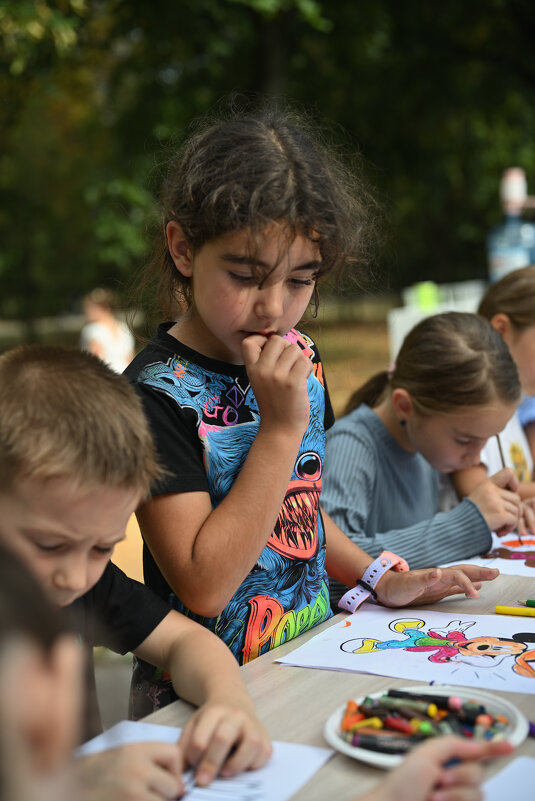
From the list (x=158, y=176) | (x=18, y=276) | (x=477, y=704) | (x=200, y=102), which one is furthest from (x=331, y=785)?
(x=18, y=276)

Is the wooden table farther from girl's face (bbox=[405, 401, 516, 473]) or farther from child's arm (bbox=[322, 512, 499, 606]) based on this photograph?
girl's face (bbox=[405, 401, 516, 473])

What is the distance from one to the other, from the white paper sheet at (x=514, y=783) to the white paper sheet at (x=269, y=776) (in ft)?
0.59

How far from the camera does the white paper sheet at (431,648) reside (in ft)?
4.01

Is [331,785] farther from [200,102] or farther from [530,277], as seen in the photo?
[200,102]

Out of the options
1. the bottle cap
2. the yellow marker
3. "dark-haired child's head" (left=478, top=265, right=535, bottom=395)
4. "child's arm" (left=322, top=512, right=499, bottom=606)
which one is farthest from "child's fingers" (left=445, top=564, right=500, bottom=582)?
the bottle cap

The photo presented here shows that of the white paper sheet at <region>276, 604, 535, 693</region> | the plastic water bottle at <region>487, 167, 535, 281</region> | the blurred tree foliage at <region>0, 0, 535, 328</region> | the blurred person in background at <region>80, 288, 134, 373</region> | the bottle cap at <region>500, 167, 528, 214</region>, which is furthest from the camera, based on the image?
the blurred tree foliage at <region>0, 0, 535, 328</region>

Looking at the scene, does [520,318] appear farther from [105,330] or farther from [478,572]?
[105,330]

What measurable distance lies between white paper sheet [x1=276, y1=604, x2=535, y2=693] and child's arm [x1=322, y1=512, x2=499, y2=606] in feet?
0.11

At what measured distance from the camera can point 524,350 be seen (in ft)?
9.27

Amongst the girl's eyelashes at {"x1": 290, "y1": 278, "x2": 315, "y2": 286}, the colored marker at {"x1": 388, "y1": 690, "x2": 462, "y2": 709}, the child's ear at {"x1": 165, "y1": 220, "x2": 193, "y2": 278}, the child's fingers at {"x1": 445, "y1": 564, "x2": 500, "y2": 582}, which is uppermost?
the child's ear at {"x1": 165, "y1": 220, "x2": 193, "y2": 278}

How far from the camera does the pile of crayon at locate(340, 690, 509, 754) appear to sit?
3.14 ft

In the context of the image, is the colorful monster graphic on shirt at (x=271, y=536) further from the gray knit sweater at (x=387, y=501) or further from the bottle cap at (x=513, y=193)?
the bottle cap at (x=513, y=193)

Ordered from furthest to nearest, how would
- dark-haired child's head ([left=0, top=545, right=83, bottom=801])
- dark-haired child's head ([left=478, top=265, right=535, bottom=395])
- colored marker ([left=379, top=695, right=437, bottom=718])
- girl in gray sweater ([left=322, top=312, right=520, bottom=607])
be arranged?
dark-haired child's head ([left=478, top=265, right=535, bottom=395]), girl in gray sweater ([left=322, top=312, right=520, bottom=607]), colored marker ([left=379, top=695, right=437, bottom=718]), dark-haired child's head ([left=0, top=545, right=83, bottom=801])

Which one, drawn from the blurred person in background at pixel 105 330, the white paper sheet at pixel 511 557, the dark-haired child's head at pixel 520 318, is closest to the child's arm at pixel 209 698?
the white paper sheet at pixel 511 557
